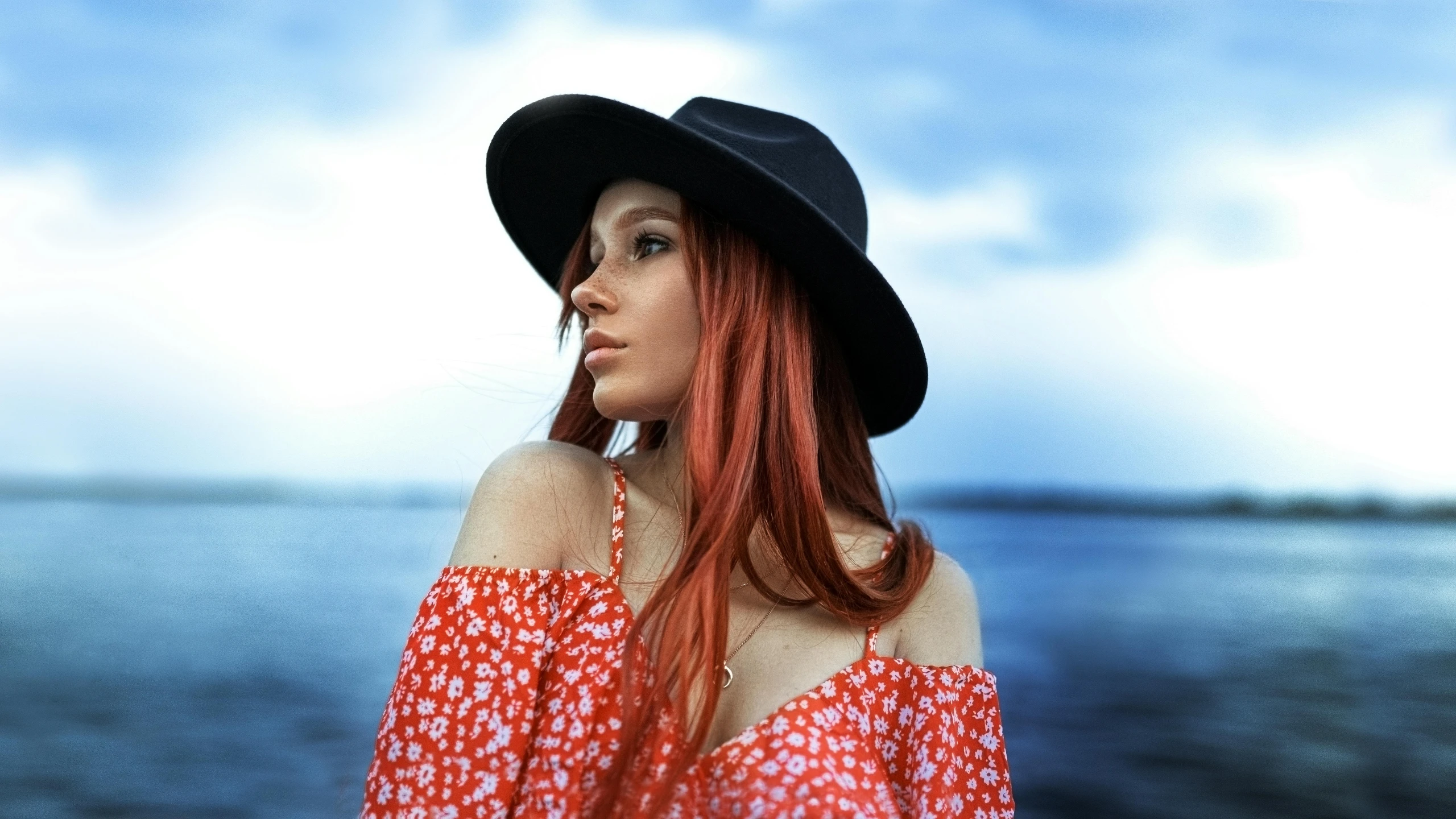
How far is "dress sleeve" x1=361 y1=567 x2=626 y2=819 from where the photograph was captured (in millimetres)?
1381

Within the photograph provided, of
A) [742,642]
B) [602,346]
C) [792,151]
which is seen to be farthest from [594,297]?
[742,642]

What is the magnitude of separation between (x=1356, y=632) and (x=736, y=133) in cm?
384

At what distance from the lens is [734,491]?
1521 millimetres

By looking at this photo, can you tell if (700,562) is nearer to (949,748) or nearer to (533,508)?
(533,508)

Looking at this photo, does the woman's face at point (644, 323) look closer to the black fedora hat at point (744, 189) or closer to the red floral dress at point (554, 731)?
the black fedora hat at point (744, 189)

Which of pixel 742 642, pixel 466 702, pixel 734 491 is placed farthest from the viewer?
pixel 742 642

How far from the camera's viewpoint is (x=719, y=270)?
5.34 ft

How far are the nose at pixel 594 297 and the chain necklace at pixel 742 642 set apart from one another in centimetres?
48

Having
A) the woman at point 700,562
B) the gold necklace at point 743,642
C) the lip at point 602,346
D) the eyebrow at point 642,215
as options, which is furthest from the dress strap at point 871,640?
the eyebrow at point 642,215

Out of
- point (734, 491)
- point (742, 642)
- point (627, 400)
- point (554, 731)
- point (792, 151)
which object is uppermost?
point (792, 151)

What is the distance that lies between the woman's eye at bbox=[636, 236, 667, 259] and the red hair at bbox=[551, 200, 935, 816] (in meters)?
0.04

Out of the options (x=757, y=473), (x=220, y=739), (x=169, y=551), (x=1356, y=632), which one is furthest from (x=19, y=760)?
(x=1356, y=632)

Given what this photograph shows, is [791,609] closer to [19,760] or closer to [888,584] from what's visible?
[888,584]

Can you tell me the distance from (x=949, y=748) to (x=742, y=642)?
0.36 metres
